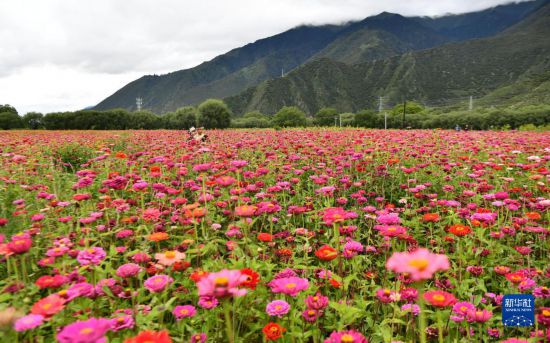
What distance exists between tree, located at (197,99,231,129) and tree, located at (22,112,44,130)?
69.6 ft

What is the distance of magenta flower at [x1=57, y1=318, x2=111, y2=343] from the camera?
3.32ft

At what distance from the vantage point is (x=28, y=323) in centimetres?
129

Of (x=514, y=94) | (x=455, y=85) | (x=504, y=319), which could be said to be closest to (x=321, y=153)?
(x=504, y=319)

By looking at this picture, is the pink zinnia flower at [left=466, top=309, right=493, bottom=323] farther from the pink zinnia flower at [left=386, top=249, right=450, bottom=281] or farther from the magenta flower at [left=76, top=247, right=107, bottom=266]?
the magenta flower at [left=76, top=247, right=107, bottom=266]

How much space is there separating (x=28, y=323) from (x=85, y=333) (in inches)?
17.6

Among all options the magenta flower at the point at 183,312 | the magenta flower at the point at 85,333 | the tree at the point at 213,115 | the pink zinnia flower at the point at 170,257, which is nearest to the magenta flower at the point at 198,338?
the magenta flower at the point at 183,312

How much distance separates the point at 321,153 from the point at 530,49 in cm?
17541

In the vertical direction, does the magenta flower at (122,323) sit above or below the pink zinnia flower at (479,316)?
above

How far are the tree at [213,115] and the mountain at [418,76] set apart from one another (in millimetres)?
118429

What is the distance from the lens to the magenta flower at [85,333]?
1011 millimetres

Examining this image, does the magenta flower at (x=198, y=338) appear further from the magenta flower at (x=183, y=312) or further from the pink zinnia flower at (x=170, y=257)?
the pink zinnia flower at (x=170, y=257)

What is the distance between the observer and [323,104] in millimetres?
180250

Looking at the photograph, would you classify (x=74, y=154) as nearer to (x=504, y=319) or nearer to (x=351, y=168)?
(x=351, y=168)

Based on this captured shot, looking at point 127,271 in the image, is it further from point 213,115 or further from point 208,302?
point 213,115
